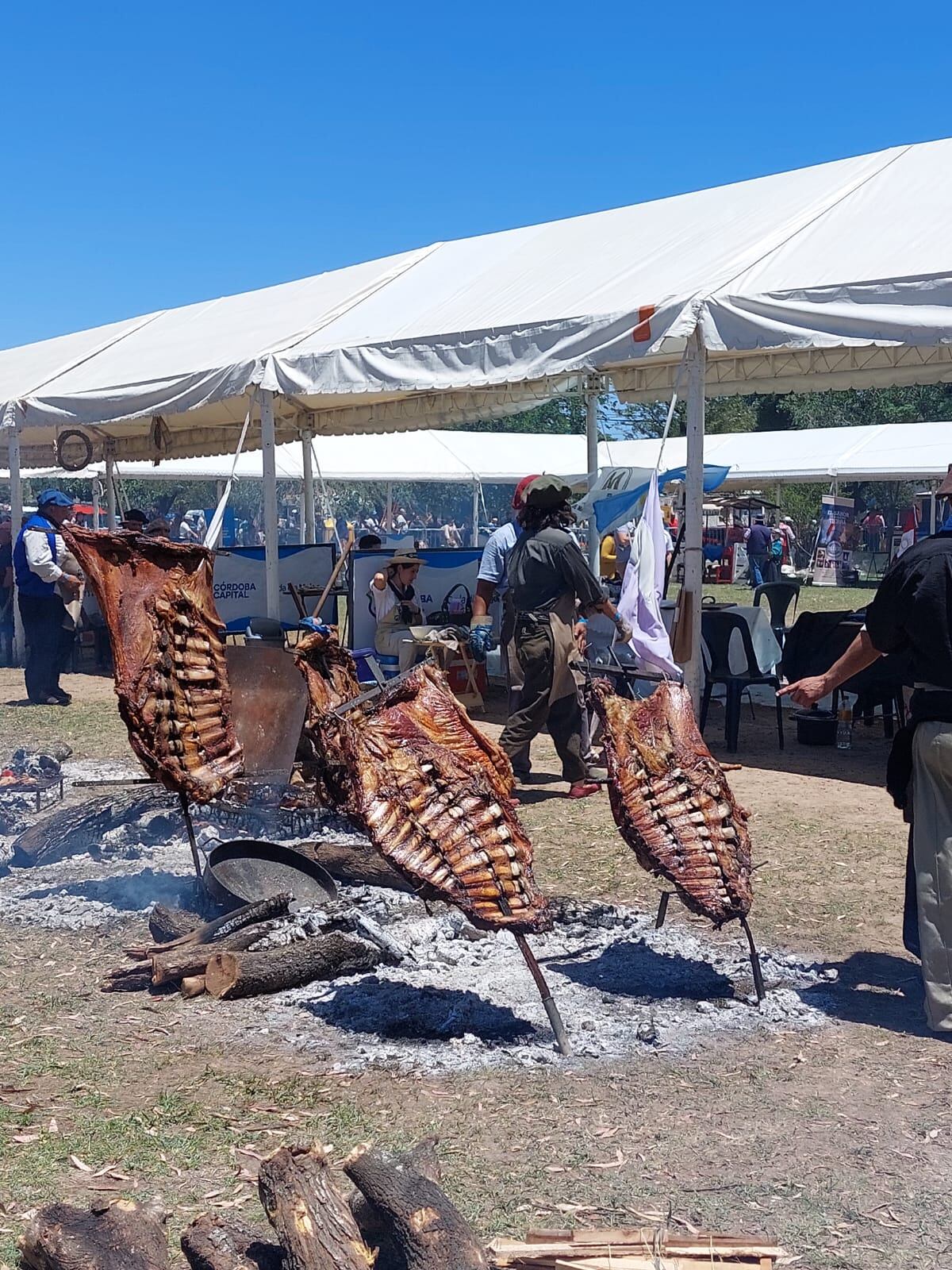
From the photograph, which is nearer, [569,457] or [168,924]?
[168,924]

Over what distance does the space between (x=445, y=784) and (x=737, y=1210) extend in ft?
5.96

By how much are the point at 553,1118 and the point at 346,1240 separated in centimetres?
121

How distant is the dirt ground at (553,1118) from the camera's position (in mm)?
3479

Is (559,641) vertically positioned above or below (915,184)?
below

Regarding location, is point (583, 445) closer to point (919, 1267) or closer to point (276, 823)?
point (276, 823)

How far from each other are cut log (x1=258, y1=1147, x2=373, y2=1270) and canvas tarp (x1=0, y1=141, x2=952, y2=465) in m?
6.69

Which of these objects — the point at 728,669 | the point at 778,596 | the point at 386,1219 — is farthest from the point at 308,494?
the point at 386,1219

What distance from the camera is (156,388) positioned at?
13.1 m

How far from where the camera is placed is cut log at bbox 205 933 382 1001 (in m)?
5.10

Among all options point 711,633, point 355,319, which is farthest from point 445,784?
point 355,319

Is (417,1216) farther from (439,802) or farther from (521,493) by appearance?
(521,493)

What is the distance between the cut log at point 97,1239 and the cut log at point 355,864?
11.1 feet

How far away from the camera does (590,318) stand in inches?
370

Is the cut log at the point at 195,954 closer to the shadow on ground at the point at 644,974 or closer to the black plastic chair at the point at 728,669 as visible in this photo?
the shadow on ground at the point at 644,974
